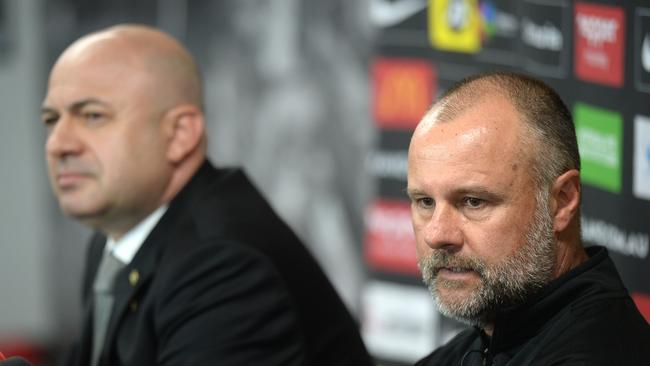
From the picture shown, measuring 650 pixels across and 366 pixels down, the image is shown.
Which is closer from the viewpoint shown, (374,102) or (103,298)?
(103,298)

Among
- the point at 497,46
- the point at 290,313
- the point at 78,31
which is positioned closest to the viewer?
the point at 290,313

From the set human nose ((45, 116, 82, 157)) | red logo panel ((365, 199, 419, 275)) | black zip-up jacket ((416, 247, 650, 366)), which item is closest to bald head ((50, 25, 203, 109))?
human nose ((45, 116, 82, 157))

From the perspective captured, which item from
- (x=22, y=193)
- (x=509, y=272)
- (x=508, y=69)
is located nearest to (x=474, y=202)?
(x=509, y=272)

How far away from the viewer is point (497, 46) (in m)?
3.62

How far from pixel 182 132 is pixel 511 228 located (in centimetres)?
131

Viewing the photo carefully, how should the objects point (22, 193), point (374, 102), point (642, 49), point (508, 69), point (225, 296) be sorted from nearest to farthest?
point (225, 296) → point (642, 49) → point (508, 69) → point (374, 102) → point (22, 193)

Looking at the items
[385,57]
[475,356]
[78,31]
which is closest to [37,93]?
[78,31]

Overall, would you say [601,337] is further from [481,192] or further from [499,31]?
[499,31]

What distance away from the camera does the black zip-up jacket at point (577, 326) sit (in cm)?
182

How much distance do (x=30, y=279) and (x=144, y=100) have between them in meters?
4.17

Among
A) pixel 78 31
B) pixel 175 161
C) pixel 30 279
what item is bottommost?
pixel 30 279

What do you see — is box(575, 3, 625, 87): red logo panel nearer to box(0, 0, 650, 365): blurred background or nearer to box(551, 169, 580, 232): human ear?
box(0, 0, 650, 365): blurred background

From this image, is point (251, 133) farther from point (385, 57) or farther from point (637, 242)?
point (637, 242)

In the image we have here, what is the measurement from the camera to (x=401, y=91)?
411 cm
